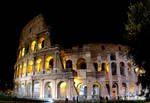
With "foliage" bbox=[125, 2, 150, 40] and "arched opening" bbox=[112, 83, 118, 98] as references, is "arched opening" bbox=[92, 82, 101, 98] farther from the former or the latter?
"foliage" bbox=[125, 2, 150, 40]

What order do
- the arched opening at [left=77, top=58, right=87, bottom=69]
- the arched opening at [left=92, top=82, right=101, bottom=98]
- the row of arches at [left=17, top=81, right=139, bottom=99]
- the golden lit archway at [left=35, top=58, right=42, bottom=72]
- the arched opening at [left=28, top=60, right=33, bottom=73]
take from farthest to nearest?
the arched opening at [left=28, top=60, right=33, bottom=73], the golden lit archway at [left=35, top=58, right=42, bottom=72], the arched opening at [left=77, top=58, right=87, bottom=69], the arched opening at [left=92, top=82, right=101, bottom=98], the row of arches at [left=17, top=81, right=139, bottom=99]

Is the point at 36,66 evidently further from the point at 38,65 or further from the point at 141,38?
the point at 141,38

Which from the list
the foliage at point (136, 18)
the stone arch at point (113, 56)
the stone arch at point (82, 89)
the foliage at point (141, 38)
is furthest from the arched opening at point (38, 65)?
the foliage at point (141, 38)

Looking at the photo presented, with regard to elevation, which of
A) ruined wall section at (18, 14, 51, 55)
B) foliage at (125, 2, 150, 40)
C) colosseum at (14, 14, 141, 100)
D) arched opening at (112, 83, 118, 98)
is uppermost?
ruined wall section at (18, 14, 51, 55)

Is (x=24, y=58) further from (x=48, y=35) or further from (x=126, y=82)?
(x=126, y=82)

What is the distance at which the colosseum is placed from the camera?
95.3ft

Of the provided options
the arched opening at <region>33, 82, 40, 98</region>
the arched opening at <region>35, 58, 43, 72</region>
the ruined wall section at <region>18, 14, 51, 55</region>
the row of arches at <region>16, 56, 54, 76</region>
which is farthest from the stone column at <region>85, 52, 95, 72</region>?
the arched opening at <region>33, 82, 40, 98</region>

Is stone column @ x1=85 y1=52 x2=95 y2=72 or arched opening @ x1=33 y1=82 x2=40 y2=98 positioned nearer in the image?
stone column @ x1=85 y1=52 x2=95 y2=72

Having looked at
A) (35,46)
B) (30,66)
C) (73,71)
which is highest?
(35,46)

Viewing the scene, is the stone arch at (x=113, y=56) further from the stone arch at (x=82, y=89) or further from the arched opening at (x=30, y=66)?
the arched opening at (x=30, y=66)

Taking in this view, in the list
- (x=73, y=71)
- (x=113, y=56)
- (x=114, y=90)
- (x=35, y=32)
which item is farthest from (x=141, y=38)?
(x=35, y=32)

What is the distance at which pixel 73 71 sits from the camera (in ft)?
96.4

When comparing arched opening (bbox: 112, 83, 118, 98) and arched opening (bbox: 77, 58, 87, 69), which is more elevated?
arched opening (bbox: 77, 58, 87, 69)

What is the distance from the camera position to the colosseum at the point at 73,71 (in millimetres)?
29047
